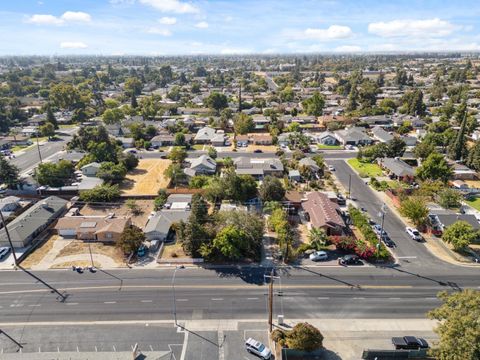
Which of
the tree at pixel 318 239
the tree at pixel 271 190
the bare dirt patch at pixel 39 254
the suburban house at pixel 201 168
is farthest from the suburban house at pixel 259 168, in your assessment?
the bare dirt patch at pixel 39 254

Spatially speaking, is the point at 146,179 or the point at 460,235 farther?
the point at 146,179

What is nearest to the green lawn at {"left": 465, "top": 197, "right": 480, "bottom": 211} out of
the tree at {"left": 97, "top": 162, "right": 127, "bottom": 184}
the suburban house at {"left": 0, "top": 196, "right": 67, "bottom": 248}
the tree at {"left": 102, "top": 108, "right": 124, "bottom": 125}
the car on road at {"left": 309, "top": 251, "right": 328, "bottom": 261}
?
the car on road at {"left": 309, "top": 251, "right": 328, "bottom": 261}

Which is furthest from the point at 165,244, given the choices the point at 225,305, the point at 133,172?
the point at 133,172

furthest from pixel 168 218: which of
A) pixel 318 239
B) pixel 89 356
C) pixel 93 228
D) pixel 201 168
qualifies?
pixel 89 356

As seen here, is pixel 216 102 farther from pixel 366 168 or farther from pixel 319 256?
pixel 319 256

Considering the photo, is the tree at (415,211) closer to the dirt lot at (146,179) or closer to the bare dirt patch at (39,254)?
the dirt lot at (146,179)

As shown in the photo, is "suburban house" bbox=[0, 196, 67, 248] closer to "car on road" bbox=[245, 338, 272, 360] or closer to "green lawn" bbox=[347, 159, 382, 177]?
"car on road" bbox=[245, 338, 272, 360]

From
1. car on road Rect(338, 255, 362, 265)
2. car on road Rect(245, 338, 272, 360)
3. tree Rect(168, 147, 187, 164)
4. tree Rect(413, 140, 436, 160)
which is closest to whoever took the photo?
car on road Rect(245, 338, 272, 360)

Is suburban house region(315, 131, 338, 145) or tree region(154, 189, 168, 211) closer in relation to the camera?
tree region(154, 189, 168, 211)
